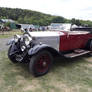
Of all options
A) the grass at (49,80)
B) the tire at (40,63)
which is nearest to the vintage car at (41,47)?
the tire at (40,63)

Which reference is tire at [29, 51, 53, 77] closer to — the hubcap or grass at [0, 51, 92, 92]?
the hubcap

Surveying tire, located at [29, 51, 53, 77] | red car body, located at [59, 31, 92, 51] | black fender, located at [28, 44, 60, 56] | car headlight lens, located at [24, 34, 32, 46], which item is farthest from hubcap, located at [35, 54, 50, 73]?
red car body, located at [59, 31, 92, 51]

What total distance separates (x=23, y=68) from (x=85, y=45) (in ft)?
9.42

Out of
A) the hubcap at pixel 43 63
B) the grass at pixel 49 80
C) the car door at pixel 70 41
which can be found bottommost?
the grass at pixel 49 80

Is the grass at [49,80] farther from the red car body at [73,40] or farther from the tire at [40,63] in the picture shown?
the red car body at [73,40]

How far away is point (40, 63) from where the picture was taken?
9.79ft

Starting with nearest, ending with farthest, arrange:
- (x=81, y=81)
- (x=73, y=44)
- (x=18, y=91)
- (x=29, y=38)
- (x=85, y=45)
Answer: (x=18, y=91)
(x=81, y=81)
(x=29, y=38)
(x=73, y=44)
(x=85, y=45)

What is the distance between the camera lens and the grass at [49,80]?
2377 millimetres

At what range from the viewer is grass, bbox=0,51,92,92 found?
7.80 feet

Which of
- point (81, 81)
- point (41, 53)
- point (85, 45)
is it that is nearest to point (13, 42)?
point (41, 53)

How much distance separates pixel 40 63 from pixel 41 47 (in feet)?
1.57

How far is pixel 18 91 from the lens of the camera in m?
2.25

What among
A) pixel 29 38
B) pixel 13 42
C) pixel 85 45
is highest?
pixel 29 38

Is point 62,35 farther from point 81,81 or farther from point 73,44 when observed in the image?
point 81,81
